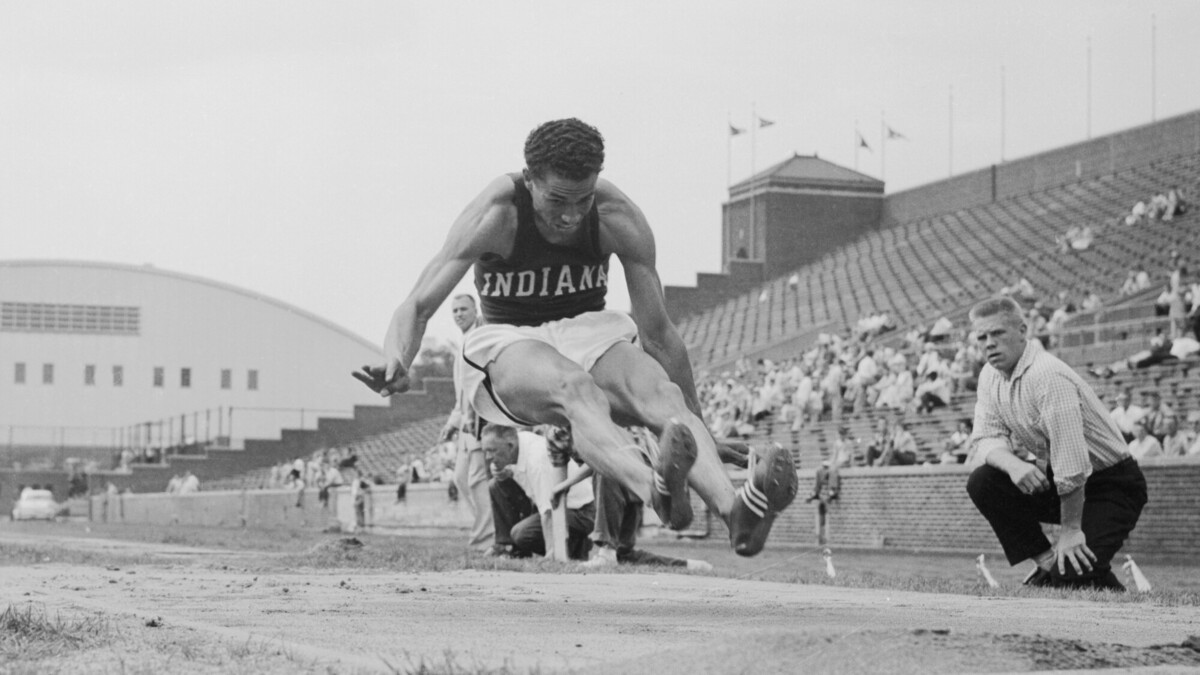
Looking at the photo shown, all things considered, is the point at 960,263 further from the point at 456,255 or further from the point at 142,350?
the point at 142,350

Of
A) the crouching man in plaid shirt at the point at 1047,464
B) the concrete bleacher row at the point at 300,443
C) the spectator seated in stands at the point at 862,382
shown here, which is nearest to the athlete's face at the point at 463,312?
the crouching man in plaid shirt at the point at 1047,464

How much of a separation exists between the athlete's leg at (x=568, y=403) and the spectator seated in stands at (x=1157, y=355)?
50.5 feet

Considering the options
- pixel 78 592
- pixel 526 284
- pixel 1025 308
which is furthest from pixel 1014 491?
pixel 1025 308

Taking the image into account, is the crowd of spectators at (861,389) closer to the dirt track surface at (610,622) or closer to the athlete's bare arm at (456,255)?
the dirt track surface at (610,622)

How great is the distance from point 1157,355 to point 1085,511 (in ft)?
43.7

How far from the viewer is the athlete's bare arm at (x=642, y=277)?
782 cm

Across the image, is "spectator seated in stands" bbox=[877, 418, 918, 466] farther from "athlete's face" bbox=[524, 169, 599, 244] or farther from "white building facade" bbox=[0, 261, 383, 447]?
"white building facade" bbox=[0, 261, 383, 447]

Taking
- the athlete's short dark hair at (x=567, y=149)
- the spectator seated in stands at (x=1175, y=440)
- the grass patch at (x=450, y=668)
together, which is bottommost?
the grass patch at (x=450, y=668)

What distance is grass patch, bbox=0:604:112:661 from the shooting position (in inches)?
200

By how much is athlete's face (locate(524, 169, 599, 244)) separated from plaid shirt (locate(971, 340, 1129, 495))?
2.81 m

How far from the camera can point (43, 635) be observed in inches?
210

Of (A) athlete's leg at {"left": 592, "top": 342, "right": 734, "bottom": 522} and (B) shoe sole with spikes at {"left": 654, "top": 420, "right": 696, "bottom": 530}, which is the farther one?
(A) athlete's leg at {"left": 592, "top": 342, "right": 734, "bottom": 522}

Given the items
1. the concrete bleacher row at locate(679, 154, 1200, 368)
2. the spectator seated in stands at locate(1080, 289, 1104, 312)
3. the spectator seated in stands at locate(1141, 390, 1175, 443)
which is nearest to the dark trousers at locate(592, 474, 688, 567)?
the spectator seated in stands at locate(1141, 390, 1175, 443)

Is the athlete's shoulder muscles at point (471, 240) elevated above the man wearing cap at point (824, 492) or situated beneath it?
elevated above
